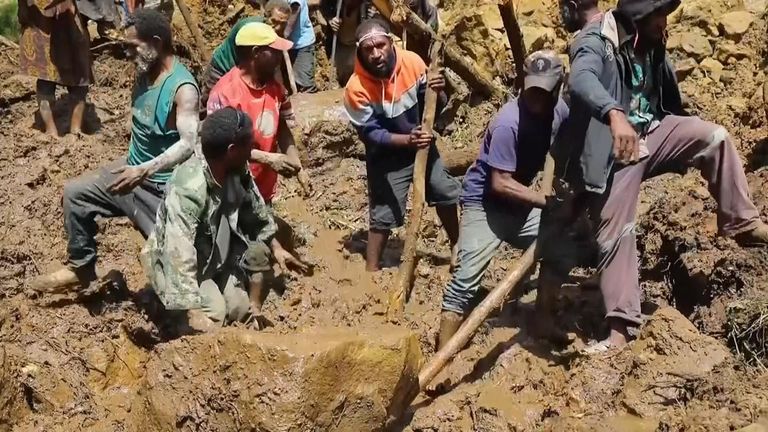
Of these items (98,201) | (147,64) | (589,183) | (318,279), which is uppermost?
(147,64)

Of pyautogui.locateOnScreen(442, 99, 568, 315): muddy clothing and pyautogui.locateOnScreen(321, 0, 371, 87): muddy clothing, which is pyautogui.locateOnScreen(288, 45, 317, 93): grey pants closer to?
pyautogui.locateOnScreen(321, 0, 371, 87): muddy clothing

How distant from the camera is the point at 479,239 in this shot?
528 cm

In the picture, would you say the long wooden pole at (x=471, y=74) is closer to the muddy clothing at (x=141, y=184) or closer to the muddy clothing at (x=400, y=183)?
the muddy clothing at (x=400, y=183)

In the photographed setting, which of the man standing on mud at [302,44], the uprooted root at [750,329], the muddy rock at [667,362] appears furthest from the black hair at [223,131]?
the man standing on mud at [302,44]

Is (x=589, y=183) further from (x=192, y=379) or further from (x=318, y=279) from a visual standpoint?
(x=318, y=279)

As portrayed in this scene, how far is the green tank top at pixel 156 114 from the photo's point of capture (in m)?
5.24

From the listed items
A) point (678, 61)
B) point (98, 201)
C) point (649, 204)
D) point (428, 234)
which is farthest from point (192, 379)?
point (678, 61)

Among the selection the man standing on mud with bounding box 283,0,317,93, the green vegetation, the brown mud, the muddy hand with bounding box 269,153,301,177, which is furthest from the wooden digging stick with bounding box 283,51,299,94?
the green vegetation

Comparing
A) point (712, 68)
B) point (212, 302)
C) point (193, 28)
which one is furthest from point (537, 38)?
point (212, 302)

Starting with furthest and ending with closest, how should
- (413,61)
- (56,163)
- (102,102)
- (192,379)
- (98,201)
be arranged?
1. (102,102)
2. (56,163)
3. (413,61)
4. (98,201)
5. (192,379)

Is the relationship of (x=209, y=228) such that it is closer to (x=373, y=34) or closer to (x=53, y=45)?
(x=373, y=34)

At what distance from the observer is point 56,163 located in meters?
8.05

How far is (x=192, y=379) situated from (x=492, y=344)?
203 cm

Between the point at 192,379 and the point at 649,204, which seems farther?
the point at 649,204
